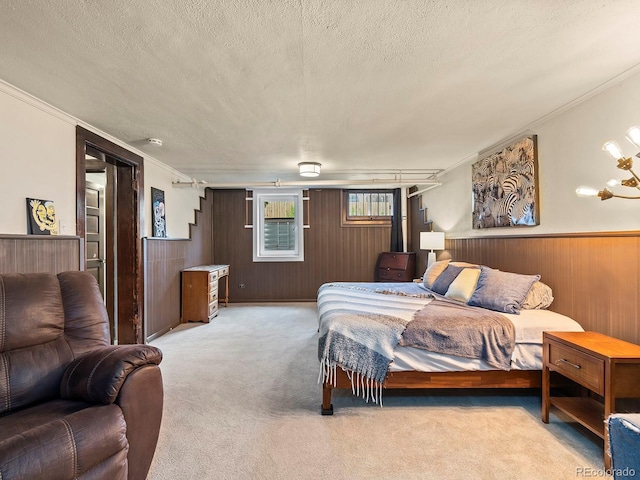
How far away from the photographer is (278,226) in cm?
645

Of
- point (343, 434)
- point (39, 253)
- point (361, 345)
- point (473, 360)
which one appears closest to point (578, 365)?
point (473, 360)

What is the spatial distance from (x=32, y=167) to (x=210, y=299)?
117 inches

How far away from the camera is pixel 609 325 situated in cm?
220

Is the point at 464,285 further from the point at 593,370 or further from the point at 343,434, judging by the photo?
the point at 343,434

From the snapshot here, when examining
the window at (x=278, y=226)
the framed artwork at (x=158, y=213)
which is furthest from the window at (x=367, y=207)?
the framed artwork at (x=158, y=213)

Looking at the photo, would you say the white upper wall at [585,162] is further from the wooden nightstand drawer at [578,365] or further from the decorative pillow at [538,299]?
the wooden nightstand drawer at [578,365]

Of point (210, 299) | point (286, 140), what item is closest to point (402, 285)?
point (286, 140)

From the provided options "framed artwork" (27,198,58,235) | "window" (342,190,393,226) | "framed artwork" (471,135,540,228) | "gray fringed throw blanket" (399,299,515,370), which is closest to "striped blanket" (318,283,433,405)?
"gray fringed throw blanket" (399,299,515,370)

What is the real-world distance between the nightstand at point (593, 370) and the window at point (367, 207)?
438 centimetres

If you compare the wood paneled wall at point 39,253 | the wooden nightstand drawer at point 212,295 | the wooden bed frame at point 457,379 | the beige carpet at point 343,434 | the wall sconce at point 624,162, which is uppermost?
the wall sconce at point 624,162

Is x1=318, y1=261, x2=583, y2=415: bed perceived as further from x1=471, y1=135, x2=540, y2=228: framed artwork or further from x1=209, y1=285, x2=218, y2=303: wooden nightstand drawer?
x1=209, y1=285, x2=218, y2=303: wooden nightstand drawer

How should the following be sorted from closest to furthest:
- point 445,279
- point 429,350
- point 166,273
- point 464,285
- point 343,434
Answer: point 343,434 < point 429,350 < point 464,285 < point 445,279 < point 166,273

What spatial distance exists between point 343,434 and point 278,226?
15.7 ft

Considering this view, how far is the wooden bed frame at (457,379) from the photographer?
2327 millimetres
